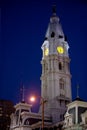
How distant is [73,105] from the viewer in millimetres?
52094

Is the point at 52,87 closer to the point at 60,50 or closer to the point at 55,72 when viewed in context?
the point at 55,72

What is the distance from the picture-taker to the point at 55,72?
67.8 metres

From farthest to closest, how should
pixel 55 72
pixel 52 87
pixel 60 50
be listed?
1. pixel 60 50
2. pixel 55 72
3. pixel 52 87

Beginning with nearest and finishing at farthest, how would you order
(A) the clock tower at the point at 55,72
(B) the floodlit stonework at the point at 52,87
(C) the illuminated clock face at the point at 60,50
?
(B) the floodlit stonework at the point at 52,87 < (A) the clock tower at the point at 55,72 < (C) the illuminated clock face at the point at 60,50

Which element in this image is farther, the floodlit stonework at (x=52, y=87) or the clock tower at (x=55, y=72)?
the clock tower at (x=55, y=72)

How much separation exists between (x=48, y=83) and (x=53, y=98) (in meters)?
3.73

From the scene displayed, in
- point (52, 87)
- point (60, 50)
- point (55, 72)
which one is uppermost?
point (60, 50)

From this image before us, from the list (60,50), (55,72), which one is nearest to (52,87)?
(55,72)

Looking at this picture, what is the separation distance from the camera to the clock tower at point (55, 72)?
65.4 meters

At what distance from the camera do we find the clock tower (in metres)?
65.4

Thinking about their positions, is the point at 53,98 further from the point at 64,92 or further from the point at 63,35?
the point at 63,35

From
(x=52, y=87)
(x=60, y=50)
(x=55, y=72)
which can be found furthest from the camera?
(x=60, y=50)

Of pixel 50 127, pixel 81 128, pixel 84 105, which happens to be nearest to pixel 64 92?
pixel 50 127

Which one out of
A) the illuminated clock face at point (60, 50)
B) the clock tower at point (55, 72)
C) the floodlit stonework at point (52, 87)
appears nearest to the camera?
the floodlit stonework at point (52, 87)
